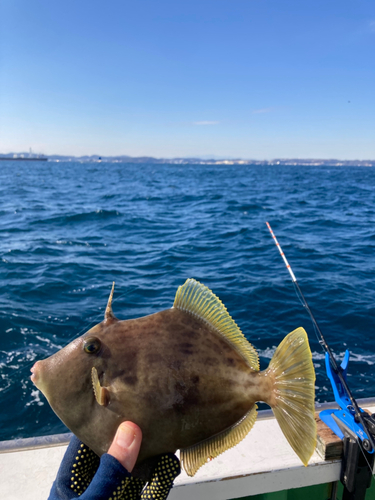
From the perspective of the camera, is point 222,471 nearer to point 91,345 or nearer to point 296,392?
point 296,392

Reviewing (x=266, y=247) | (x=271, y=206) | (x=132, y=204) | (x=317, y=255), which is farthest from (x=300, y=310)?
(x=132, y=204)

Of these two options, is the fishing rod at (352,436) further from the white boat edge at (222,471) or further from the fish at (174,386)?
the fish at (174,386)

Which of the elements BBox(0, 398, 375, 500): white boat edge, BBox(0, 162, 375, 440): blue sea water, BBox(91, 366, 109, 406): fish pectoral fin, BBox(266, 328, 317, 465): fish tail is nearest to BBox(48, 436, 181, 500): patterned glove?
BBox(91, 366, 109, 406): fish pectoral fin

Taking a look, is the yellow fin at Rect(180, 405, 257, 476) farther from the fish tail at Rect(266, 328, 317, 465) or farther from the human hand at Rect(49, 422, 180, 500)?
the fish tail at Rect(266, 328, 317, 465)

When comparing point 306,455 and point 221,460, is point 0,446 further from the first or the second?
point 306,455

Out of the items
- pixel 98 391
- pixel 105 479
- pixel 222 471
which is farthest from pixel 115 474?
pixel 222 471

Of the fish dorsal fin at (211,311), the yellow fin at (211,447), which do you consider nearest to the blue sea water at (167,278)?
the yellow fin at (211,447)

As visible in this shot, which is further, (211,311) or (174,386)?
(211,311)

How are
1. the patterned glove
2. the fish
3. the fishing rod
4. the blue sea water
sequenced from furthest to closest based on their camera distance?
the blue sea water, the fishing rod, the fish, the patterned glove
